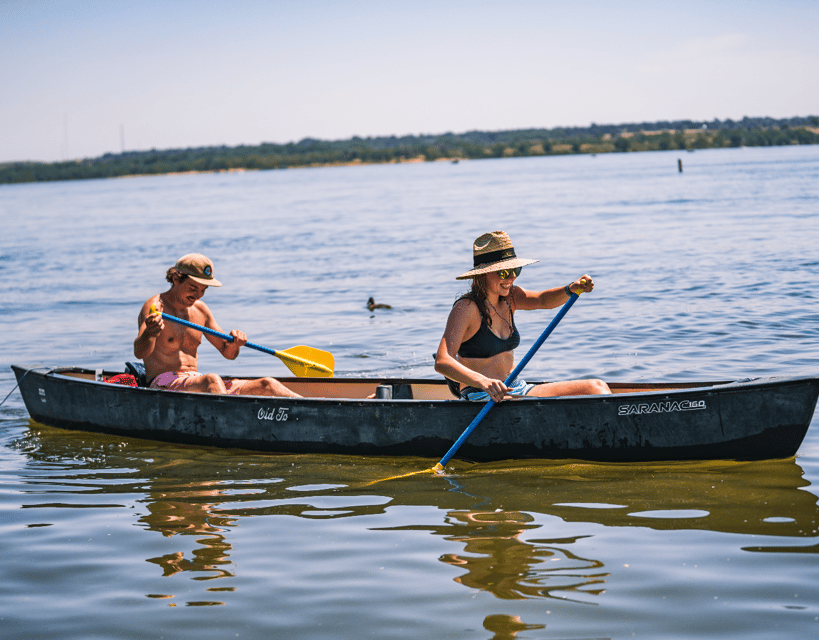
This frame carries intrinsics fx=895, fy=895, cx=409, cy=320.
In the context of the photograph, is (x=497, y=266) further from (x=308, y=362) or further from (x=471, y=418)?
(x=308, y=362)

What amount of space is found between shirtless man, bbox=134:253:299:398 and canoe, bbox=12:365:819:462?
20cm

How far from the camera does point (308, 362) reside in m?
8.36

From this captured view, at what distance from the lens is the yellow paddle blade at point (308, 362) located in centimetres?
834

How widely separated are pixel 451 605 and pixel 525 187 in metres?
52.5

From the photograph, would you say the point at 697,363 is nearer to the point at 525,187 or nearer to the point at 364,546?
the point at 364,546

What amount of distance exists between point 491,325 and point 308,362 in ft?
8.90

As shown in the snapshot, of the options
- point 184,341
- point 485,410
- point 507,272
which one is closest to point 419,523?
point 485,410

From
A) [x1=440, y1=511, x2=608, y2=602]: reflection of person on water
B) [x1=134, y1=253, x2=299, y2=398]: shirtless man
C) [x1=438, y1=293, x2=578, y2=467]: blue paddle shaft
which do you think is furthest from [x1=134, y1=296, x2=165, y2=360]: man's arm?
[x1=440, y1=511, x2=608, y2=602]: reflection of person on water

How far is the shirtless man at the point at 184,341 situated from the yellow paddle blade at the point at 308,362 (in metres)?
0.69

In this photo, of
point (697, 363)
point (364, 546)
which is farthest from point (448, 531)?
point (697, 363)

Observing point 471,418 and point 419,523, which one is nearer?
point 419,523

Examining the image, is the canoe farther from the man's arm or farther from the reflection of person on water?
the reflection of person on water

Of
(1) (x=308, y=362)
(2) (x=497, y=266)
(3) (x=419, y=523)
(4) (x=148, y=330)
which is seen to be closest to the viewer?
(3) (x=419, y=523)

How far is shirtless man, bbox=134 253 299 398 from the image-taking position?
711 cm
